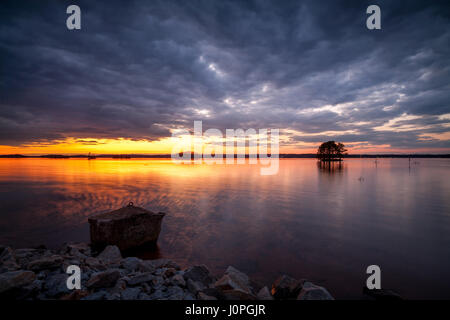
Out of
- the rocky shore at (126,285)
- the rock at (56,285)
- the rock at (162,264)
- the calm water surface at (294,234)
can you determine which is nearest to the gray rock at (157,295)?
the rocky shore at (126,285)

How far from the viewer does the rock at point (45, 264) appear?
5615 millimetres

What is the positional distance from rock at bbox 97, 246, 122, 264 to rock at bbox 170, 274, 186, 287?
292 centimetres

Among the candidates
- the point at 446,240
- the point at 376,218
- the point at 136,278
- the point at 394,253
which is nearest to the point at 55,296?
the point at 136,278

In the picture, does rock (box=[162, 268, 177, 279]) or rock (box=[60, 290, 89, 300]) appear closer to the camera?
rock (box=[60, 290, 89, 300])

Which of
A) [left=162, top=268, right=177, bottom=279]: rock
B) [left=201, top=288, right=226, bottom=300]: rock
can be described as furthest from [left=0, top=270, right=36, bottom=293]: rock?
[left=201, top=288, right=226, bottom=300]: rock

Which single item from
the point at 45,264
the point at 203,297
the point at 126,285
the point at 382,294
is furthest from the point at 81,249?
the point at 382,294

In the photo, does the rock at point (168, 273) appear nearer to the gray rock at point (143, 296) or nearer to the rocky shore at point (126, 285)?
the rocky shore at point (126, 285)

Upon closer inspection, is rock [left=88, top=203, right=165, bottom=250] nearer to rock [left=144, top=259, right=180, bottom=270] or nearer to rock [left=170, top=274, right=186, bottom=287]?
rock [left=144, top=259, right=180, bottom=270]

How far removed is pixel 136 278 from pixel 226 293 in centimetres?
253

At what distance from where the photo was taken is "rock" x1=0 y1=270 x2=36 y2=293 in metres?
4.42

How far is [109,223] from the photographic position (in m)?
8.62

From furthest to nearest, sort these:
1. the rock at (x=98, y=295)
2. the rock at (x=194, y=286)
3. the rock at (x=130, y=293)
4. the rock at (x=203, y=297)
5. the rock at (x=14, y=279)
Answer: the rock at (x=194, y=286), the rock at (x=203, y=297), the rock at (x=130, y=293), the rock at (x=98, y=295), the rock at (x=14, y=279)

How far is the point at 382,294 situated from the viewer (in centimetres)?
639
